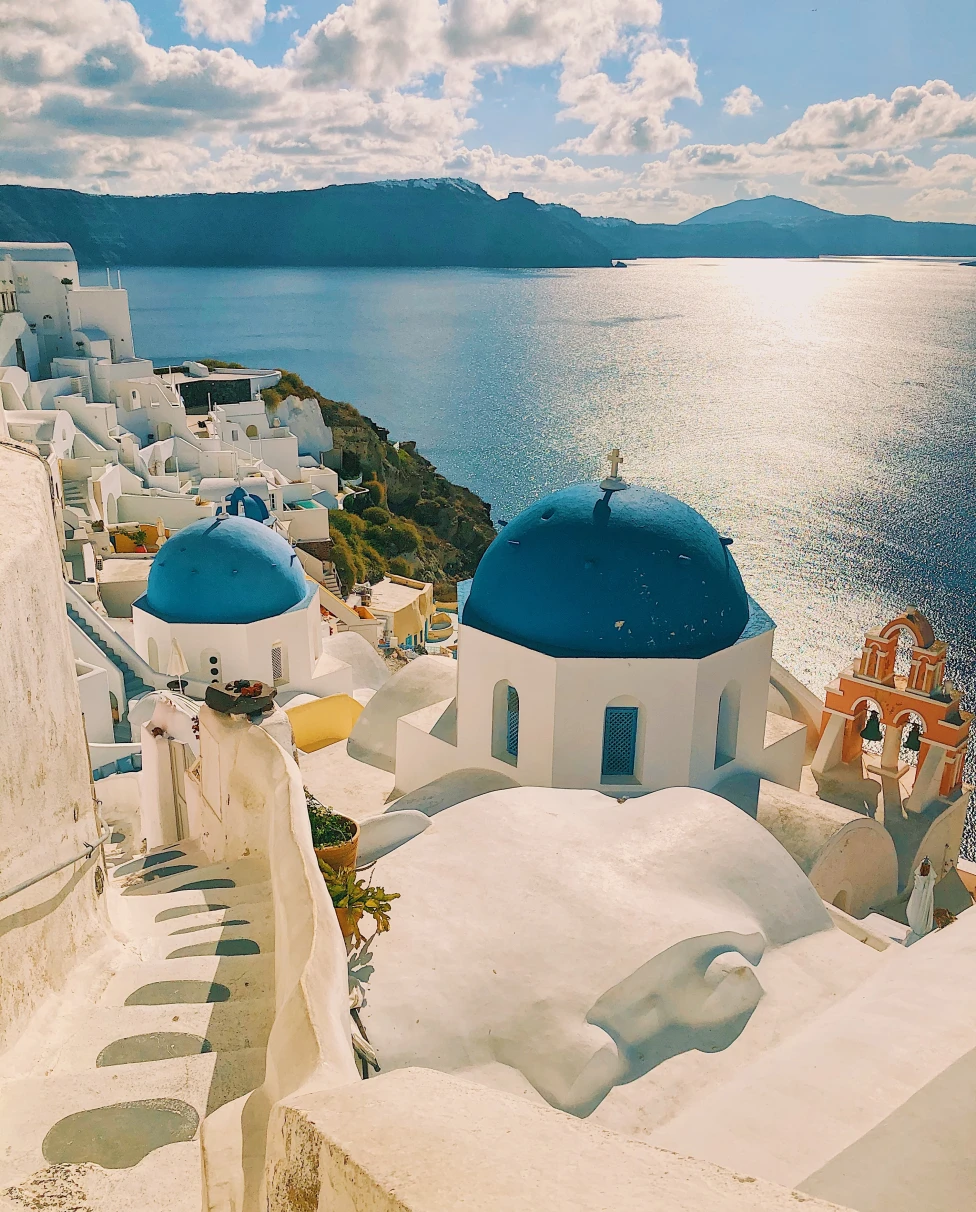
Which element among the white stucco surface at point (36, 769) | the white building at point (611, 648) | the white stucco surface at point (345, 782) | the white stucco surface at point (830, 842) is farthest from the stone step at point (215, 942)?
the white stucco surface at point (830, 842)

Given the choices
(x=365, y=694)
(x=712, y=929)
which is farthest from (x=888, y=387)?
(x=712, y=929)

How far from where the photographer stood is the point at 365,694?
20.6 m

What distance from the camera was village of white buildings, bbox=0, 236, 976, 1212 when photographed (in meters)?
3.84

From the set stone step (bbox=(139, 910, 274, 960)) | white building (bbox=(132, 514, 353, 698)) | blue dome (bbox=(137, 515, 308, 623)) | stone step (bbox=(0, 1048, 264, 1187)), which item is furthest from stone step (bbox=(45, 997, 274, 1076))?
blue dome (bbox=(137, 515, 308, 623))

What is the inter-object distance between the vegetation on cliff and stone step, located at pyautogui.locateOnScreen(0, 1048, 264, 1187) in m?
41.7

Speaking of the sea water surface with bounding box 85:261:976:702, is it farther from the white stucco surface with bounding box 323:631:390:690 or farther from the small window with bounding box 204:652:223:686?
the small window with bounding box 204:652:223:686

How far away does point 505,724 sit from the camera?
13.0 meters

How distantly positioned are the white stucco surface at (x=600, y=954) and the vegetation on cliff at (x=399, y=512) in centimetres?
3737

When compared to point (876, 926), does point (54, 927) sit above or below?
above

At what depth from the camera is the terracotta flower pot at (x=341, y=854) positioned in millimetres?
8023

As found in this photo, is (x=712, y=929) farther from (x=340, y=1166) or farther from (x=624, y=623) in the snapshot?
(x=340, y=1166)

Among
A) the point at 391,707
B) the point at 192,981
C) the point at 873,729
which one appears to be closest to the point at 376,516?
the point at 391,707

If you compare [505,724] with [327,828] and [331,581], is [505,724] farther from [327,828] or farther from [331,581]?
[331,581]

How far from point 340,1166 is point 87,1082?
2.14m
